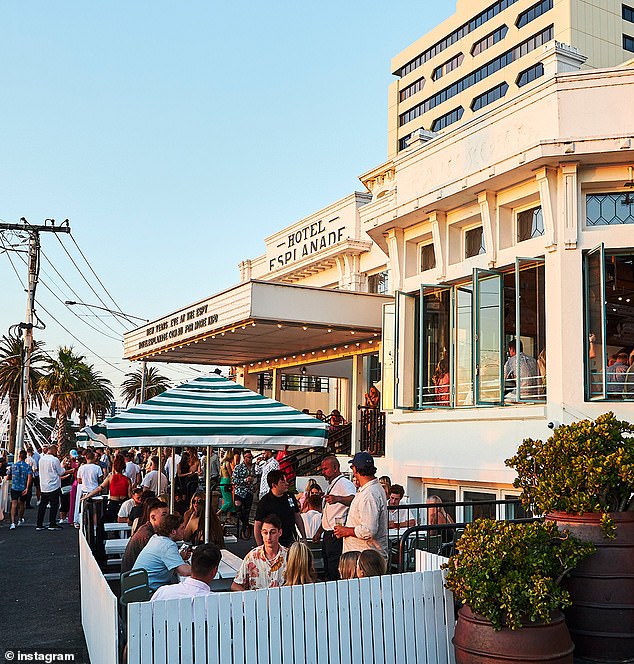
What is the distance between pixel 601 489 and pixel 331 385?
2466cm

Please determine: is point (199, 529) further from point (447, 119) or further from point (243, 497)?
point (447, 119)

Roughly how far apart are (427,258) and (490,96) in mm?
49580

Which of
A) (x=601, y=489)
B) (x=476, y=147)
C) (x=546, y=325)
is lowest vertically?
(x=601, y=489)

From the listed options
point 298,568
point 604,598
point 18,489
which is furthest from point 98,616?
point 18,489

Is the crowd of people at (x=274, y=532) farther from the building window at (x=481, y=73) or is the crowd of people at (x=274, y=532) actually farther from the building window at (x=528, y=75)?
the building window at (x=481, y=73)

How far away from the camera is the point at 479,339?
13781mm

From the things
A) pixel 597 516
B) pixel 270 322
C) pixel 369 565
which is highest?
pixel 270 322

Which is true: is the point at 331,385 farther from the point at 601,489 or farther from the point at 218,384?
the point at 601,489

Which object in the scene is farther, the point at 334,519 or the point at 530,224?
the point at 530,224

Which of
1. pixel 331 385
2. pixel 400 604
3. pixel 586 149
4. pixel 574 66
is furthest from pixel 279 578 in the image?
pixel 331 385

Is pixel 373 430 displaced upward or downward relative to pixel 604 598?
upward

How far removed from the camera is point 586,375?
39.7 ft

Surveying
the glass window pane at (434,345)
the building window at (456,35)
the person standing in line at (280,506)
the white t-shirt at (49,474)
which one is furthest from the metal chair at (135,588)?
the building window at (456,35)

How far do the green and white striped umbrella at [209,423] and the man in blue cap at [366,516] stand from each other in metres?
0.96
